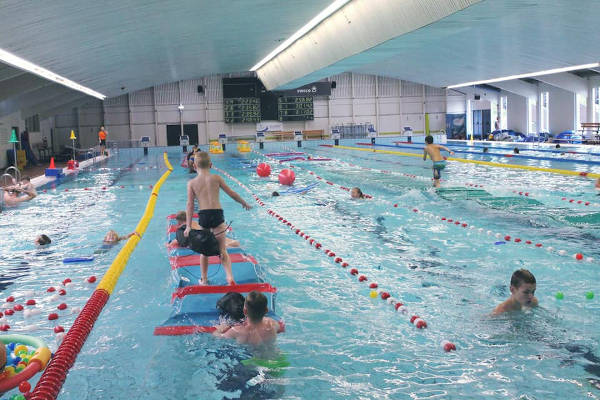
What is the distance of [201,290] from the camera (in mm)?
5500

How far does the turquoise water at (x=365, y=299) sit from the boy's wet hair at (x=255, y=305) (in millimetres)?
310

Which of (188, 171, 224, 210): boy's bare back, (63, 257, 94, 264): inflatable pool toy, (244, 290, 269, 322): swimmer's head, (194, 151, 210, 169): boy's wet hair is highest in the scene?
(194, 151, 210, 169): boy's wet hair

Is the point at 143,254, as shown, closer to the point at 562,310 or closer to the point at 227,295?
the point at 227,295

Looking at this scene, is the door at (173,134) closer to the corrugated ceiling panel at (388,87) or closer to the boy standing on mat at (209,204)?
the corrugated ceiling panel at (388,87)

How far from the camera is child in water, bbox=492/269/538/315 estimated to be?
15.5 ft

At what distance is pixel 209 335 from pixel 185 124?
34.6m

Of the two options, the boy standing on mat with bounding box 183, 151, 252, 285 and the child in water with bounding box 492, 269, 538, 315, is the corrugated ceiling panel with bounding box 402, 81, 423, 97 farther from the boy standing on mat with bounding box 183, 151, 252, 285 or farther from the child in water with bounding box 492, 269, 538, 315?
the child in water with bounding box 492, 269, 538, 315

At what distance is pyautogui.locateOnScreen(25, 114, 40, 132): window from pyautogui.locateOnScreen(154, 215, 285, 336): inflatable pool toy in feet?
81.3

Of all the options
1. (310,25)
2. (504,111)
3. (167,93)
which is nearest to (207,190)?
(310,25)

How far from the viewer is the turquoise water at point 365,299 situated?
3.93m

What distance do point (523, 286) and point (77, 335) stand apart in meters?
3.70

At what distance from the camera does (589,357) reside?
4.04 metres

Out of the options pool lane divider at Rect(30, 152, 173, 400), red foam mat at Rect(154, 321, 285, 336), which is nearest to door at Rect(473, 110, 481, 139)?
pool lane divider at Rect(30, 152, 173, 400)

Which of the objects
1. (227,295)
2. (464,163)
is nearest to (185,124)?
(464,163)
